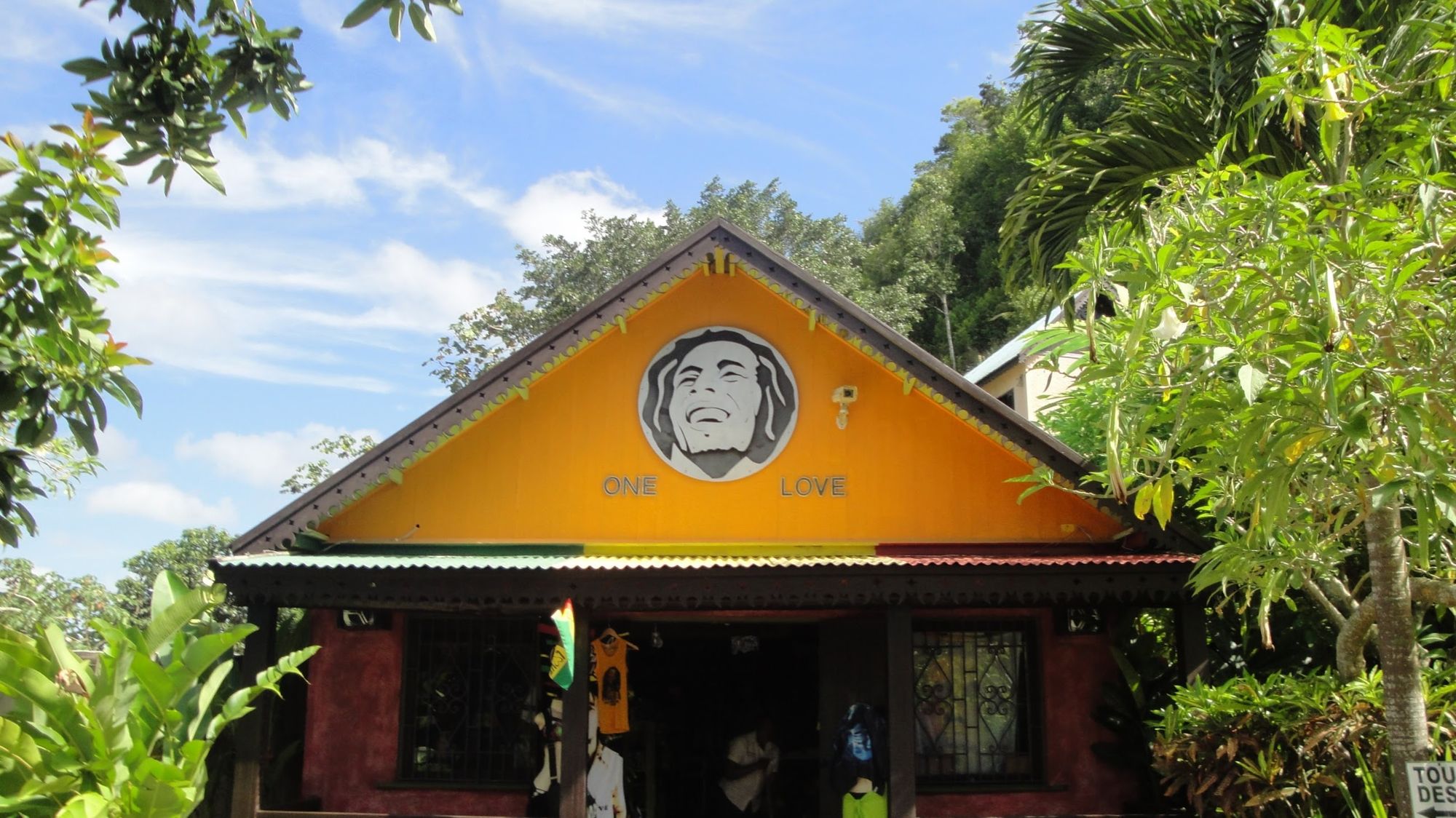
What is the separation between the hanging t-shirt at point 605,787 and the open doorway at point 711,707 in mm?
1262

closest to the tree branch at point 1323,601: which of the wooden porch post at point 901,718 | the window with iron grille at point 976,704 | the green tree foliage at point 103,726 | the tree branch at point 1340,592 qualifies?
the tree branch at point 1340,592

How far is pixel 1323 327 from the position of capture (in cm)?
536

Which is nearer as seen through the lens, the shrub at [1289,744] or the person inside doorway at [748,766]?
the shrub at [1289,744]

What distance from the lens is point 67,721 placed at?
229 inches

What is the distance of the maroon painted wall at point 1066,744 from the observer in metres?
11.0

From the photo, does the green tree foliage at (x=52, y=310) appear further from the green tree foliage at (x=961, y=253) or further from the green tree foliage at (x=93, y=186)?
the green tree foliage at (x=961, y=253)

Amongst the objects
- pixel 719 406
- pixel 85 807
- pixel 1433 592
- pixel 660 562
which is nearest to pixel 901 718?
pixel 660 562

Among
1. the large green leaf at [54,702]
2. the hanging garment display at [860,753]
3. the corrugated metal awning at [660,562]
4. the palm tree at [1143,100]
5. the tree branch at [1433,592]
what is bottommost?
the hanging garment display at [860,753]

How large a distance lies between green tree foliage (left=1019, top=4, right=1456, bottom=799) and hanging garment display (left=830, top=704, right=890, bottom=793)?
3.56 metres

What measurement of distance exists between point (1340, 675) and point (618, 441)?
232 inches

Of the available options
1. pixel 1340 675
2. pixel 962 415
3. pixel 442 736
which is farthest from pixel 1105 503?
pixel 442 736

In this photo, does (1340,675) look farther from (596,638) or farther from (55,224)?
(55,224)

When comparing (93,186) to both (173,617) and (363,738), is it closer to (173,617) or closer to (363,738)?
(173,617)

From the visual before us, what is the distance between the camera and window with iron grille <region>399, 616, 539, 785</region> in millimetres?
11148
